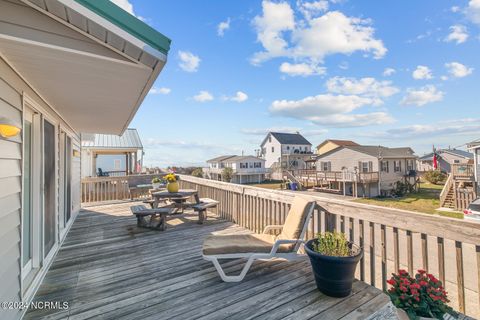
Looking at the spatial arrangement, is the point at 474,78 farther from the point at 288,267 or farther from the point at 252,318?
the point at 252,318

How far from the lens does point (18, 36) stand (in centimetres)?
150

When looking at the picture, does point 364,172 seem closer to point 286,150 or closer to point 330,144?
→ point 330,144

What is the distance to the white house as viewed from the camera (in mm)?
35812

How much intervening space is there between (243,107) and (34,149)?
16.9m

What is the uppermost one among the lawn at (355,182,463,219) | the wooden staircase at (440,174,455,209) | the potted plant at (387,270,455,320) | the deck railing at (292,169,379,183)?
the potted plant at (387,270,455,320)

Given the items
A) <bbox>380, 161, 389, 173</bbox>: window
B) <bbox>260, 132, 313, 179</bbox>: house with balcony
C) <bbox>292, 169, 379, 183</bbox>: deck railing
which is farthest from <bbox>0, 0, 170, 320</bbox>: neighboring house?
<bbox>260, 132, 313, 179</bbox>: house with balcony

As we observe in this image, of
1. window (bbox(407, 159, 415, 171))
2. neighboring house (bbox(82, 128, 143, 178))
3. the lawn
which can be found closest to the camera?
the lawn

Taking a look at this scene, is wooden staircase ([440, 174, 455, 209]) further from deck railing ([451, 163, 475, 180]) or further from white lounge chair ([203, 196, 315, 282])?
white lounge chair ([203, 196, 315, 282])

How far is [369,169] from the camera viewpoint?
21703 millimetres

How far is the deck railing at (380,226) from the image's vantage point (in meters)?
1.93

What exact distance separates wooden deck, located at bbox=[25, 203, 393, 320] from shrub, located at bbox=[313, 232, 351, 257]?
0.42 metres

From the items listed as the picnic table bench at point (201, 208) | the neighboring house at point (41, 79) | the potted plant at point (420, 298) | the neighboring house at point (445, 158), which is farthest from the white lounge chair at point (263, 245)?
the neighboring house at point (445, 158)

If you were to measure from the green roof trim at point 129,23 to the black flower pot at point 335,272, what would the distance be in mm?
2331

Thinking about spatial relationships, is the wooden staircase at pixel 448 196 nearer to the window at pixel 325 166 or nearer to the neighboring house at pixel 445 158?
the window at pixel 325 166
